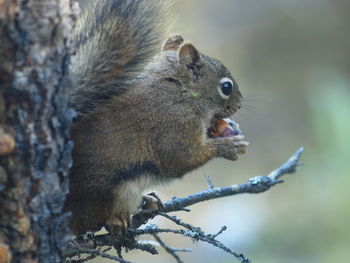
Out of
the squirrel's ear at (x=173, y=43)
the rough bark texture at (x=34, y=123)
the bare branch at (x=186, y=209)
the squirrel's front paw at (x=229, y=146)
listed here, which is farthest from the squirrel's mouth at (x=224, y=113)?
the rough bark texture at (x=34, y=123)

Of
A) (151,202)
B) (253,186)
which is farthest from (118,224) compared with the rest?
(253,186)

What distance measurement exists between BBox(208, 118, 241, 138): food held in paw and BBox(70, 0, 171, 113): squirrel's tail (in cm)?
59

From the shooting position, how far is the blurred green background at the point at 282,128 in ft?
18.1

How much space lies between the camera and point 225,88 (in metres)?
2.63

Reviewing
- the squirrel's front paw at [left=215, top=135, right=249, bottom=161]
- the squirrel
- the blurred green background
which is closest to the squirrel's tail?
the squirrel

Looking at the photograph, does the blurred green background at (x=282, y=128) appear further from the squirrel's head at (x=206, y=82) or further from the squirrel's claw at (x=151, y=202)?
the squirrel's claw at (x=151, y=202)

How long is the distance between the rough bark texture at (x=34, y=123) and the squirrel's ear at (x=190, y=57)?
3.05ft

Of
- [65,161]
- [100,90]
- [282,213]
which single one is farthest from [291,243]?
[65,161]

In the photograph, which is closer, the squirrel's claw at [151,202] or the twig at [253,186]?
the twig at [253,186]

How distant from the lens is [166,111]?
2.40 meters

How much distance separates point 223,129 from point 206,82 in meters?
0.22

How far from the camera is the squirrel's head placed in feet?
8.36

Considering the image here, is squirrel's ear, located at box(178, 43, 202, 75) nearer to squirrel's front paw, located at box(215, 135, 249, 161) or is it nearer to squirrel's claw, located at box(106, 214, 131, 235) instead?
squirrel's front paw, located at box(215, 135, 249, 161)

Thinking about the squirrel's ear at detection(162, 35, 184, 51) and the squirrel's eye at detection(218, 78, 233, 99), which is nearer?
the squirrel's eye at detection(218, 78, 233, 99)
